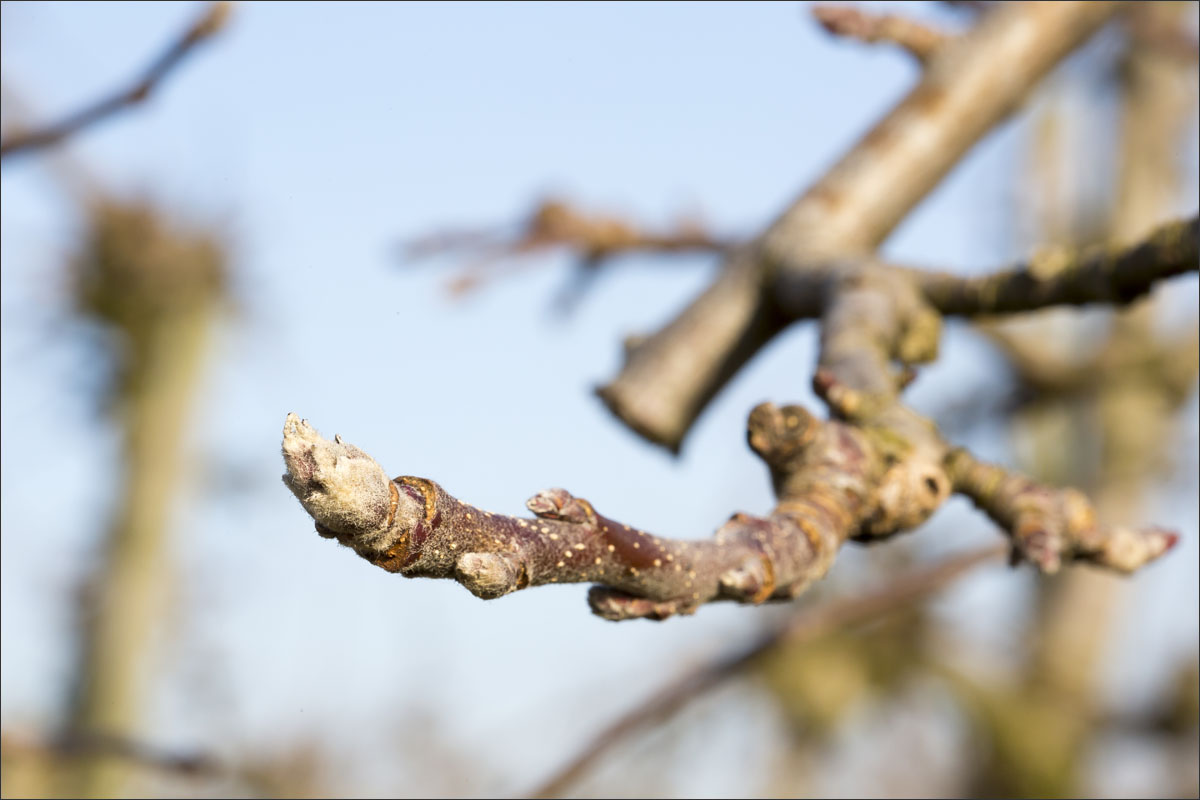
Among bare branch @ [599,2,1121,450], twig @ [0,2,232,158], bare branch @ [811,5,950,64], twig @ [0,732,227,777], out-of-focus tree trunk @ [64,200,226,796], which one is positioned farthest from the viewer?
out-of-focus tree trunk @ [64,200,226,796]

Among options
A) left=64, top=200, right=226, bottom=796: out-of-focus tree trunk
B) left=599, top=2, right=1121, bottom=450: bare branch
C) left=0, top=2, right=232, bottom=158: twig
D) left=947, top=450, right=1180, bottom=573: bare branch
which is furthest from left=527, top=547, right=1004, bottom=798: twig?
left=64, top=200, right=226, bottom=796: out-of-focus tree trunk

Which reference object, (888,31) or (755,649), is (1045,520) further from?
(888,31)

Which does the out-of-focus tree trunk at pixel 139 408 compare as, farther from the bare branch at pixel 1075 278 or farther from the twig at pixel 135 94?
the bare branch at pixel 1075 278

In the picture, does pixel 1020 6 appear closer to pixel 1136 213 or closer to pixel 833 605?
pixel 833 605

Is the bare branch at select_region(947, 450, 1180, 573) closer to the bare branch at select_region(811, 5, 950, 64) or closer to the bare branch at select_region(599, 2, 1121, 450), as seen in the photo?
the bare branch at select_region(599, 2, 1121, 450)

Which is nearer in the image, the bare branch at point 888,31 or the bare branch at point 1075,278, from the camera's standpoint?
the bare branch at point 1075,278

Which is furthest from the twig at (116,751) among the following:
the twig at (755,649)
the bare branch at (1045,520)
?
the bare branch at (1045,520)

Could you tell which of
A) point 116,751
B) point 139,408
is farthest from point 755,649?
point 139,408
